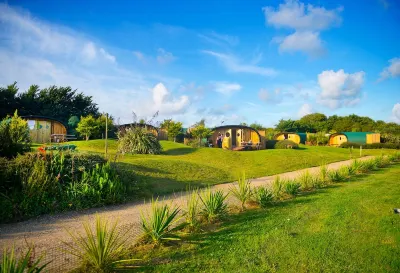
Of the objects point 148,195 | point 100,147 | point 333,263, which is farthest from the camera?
point 100,147

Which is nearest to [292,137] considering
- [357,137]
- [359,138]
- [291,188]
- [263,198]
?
[357,137]

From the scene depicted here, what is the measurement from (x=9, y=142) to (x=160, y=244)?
7382 millimetres


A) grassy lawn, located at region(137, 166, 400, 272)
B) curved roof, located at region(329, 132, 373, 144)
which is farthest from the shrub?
curved roof, located at region(329, 132, 373, 144)

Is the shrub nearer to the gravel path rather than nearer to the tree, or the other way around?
the gravel path

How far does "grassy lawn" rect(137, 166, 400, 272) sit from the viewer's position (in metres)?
4.64

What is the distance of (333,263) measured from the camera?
4762 mm

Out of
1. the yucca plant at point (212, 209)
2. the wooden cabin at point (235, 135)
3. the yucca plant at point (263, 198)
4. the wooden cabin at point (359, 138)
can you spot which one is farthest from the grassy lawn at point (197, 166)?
the wooden cabin at point (359, 138)

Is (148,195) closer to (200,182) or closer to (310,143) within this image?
(200,182)

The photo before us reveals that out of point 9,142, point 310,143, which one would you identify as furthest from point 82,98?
point 9,142

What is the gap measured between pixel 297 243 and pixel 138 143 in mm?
16205

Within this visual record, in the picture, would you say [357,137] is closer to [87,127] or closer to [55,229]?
[87,127]

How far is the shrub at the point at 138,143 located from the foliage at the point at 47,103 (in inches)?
1000

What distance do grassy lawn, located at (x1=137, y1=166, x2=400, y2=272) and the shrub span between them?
532 inches

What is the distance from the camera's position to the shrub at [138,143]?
795 inches
